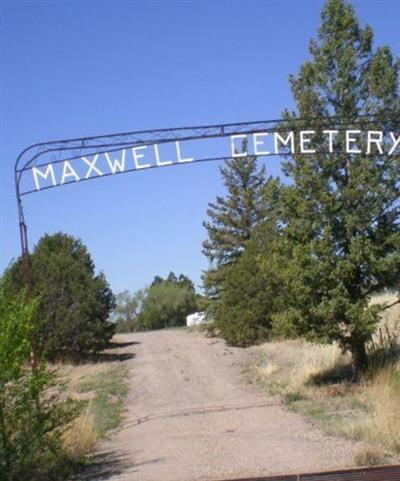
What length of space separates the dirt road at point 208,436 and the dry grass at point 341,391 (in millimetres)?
392

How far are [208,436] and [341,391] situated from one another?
498 cm

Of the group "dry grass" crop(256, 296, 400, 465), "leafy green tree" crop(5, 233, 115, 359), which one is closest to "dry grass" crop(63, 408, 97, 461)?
"dry grass" crop(256, 296, 400, 465)

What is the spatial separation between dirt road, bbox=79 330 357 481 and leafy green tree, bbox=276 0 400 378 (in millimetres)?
2526

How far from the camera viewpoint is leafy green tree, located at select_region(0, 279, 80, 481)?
1013cm

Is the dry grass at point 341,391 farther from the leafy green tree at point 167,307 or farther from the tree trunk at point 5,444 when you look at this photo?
the leafy green tree at point 167,307

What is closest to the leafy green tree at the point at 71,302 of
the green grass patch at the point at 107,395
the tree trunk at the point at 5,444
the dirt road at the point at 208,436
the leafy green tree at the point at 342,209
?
the green grass patch at the point at 107,395

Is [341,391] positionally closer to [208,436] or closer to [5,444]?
[208,436]

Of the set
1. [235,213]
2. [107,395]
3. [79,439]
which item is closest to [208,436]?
[79,439]

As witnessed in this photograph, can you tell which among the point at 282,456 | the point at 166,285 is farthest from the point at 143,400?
the point at 166,285

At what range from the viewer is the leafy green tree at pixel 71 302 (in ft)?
106

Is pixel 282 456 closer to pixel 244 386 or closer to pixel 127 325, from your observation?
pixel 244 386

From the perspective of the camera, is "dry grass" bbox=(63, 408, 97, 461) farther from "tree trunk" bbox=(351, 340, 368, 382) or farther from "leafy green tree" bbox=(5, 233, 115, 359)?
"leafy green tree" bbox=(5, 233, 115, 359)

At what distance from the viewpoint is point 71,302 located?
33125 millimetres

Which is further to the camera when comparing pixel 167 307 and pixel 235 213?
pixel 167 307
